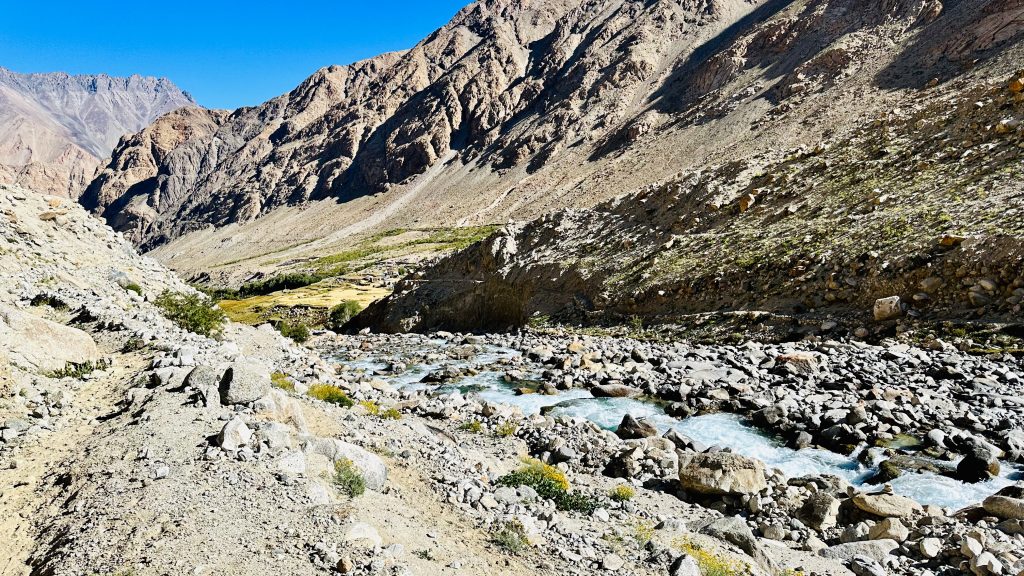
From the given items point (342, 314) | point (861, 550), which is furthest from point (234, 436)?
point (342, 314)

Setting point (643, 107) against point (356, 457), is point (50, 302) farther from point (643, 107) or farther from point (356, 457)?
point (643, 107)

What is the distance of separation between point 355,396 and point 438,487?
8799mm

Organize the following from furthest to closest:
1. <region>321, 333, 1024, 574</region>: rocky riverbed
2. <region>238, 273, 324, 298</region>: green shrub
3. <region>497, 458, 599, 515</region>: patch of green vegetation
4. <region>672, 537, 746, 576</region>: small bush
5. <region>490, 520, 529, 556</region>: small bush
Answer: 1. <region>238, 273, 324, 298</region>: green shrub
2. <region>497, 458, 599, 515</region>: patch of green vegetation
3. <region>321, 333, 1024, 574</region>: rocky riverbed
4. <region>490, 520, 529, 556</region>: small bush
5. <region>672, 537, 746, 576</region>: small bush

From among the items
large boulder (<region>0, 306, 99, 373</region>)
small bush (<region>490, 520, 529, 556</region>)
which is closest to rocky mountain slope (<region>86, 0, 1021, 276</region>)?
small bush (<region>490, 520, 529, 556</region>)

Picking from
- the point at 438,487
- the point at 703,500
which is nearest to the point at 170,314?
the point at 438,487

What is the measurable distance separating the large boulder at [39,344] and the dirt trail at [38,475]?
3.59 ft

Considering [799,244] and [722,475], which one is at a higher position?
[799,244]

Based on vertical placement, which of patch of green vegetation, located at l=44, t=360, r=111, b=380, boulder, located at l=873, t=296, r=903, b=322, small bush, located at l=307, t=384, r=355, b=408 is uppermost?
patch of green vegetation, located at l=44, t=360, r=111, b=380

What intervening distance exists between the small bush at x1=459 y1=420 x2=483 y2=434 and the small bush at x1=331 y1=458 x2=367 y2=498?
659 cm

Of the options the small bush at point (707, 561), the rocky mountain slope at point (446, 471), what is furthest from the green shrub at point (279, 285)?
the small bush at point (707, 561)

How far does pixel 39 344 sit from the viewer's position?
12133 mm

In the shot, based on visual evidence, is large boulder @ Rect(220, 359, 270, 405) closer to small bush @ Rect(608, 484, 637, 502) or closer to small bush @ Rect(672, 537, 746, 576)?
small bush @ Rect(608, 484, 637, 502)

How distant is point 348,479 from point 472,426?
718 centimetres

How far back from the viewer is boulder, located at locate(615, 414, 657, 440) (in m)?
14.5
